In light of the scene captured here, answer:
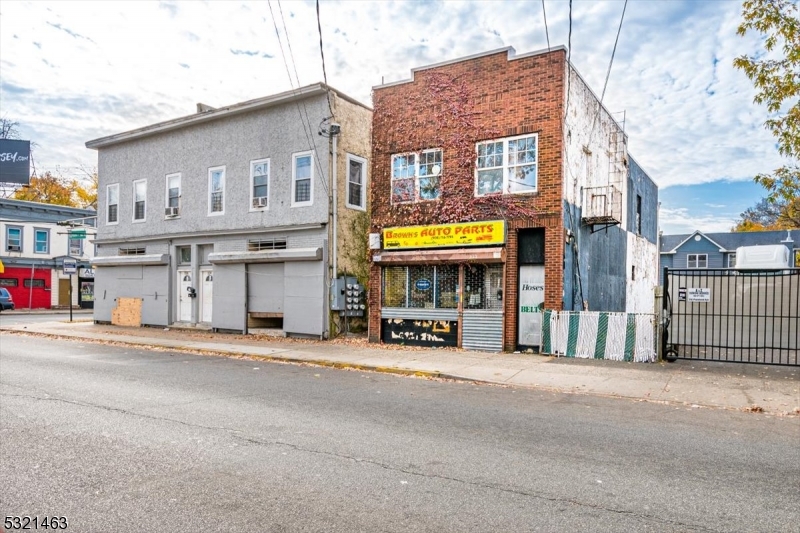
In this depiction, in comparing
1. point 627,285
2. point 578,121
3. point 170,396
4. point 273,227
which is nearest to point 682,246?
point 627,285

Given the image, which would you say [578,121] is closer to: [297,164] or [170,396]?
[297,164]

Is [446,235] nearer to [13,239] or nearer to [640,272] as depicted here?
[640,272]

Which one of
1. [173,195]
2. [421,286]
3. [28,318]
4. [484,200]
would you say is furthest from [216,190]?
[28,318]

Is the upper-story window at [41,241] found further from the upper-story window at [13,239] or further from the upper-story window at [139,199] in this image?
the upper-story window at [139,199]

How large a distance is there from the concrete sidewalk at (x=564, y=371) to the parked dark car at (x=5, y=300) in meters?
24.6

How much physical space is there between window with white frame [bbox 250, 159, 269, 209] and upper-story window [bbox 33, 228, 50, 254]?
1168 inches

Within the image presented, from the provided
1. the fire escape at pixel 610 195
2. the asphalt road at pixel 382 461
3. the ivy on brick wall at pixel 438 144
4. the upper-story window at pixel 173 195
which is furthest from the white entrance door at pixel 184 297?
the fire escape at pixel 610 195

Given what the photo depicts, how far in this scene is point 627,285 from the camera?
21.9m

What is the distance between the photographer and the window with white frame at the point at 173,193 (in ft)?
74.7

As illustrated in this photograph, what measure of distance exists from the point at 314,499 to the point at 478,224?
11.8 m

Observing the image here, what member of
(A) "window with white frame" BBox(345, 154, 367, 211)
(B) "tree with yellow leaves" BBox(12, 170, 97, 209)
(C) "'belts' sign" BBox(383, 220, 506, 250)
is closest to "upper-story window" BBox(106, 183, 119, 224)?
(A) "window with white frame" BBox(345, 154, 367, 211)

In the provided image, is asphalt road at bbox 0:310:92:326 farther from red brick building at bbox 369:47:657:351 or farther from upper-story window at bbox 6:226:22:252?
red brick building at bbox 369:47:657:351

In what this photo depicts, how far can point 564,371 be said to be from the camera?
11820 millimetres

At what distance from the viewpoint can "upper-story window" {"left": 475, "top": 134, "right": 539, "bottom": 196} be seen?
49.5 feet
